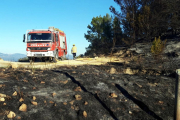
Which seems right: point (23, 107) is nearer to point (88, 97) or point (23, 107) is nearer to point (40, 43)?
point (88, 97)

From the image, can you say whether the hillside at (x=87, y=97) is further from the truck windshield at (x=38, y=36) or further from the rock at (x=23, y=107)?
the truck windshield at (x=38, y=36)

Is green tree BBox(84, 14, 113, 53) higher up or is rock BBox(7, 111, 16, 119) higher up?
green tree BBox(84, 14, 113, 53)

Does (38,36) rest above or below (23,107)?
above

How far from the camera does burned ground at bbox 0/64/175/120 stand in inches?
149

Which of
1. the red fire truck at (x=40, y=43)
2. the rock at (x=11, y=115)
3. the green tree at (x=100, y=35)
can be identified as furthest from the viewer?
the green tree at (x=100, y=35)

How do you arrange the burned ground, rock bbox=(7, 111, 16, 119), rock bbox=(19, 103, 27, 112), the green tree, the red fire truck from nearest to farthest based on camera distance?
rock bbox=(7, 111, 16, 119) → rock bbox=(19, 103, 27, 112) → the burned ground → the red fire truck → the green tree

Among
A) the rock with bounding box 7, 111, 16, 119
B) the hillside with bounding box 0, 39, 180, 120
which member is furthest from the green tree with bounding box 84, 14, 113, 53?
the rock with bounding box 7, 111, 16, 119

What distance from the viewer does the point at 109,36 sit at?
75.4ft

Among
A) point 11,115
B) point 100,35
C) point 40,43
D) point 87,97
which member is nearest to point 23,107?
point 11,115

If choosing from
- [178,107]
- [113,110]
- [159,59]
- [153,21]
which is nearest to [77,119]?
[113,110]

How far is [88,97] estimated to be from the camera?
459 cm

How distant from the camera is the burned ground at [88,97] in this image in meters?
3.78

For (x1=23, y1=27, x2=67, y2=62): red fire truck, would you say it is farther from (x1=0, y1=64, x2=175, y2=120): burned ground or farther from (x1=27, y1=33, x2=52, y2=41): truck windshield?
(x1=0, y1=64, x2=175, y2=120): burned ground

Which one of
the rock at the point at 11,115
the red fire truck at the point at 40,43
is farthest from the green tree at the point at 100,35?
the rock at the point at 11,115
